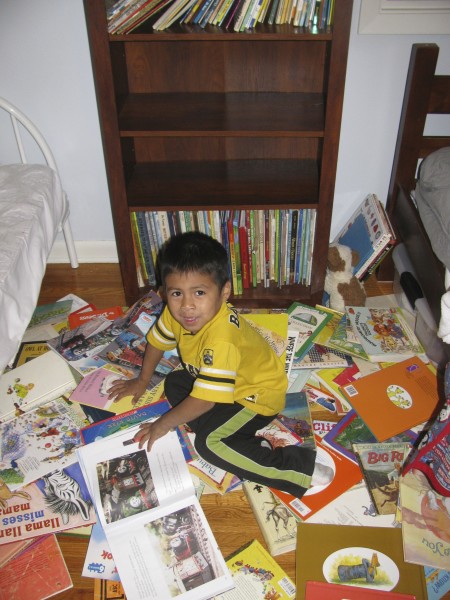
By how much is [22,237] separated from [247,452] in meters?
0.84

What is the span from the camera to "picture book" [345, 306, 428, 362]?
1688 millimetres

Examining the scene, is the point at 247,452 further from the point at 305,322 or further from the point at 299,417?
the point at 305,322

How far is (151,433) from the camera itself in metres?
1.34

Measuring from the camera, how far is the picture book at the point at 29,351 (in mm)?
1711

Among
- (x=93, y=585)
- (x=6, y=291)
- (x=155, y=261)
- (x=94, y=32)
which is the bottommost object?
(x=93, y=585)

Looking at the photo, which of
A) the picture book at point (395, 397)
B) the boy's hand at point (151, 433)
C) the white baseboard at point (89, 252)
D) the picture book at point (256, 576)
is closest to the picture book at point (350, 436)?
the picture book at point (395, 397)

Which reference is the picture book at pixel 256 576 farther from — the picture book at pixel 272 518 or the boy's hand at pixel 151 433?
the boy's hand at pixel 151 433

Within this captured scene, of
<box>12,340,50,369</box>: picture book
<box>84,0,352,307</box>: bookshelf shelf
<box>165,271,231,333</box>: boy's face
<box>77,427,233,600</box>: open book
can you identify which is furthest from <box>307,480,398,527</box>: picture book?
<box>12,340,50,369</box>: picture book

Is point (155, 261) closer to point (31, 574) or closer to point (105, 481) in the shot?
point (105, 481)

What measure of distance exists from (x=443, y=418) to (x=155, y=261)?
3.63ft

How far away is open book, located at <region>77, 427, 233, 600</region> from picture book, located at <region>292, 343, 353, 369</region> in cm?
50

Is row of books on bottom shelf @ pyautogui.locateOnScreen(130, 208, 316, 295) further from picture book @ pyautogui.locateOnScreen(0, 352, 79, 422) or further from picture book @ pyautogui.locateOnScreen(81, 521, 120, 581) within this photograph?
picture book @ pyautogui.locateOnScreen(81, 521, 120, 581)

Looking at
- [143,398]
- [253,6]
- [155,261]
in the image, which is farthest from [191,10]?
[143,398]

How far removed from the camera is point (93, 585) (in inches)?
46.7
